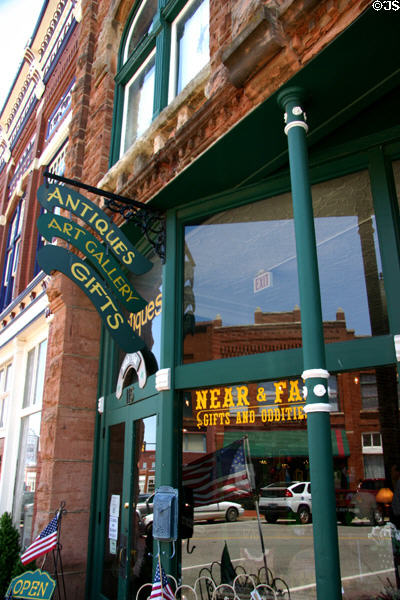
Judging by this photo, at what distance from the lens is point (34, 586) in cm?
450

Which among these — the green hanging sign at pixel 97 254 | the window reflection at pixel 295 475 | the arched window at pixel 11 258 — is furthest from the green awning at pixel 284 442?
the arched window at pixel 11 258

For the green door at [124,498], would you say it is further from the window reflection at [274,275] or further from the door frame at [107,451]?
the window reflection at [274,275]

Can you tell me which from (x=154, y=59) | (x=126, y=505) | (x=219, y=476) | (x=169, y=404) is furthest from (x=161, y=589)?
(x=154, y=59)

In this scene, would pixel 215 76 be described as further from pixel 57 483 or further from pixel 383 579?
pixel 57 483

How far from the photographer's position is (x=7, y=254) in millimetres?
13062

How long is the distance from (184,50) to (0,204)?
9.60 meters

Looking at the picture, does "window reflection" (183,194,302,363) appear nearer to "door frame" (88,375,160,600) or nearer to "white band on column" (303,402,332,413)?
"door frame" (88,375,160,600)

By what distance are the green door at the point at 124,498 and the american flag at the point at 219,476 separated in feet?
1.87

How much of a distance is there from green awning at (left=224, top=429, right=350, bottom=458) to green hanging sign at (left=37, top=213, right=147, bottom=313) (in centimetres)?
158

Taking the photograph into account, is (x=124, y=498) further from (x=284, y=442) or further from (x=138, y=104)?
(x=138, y=104)

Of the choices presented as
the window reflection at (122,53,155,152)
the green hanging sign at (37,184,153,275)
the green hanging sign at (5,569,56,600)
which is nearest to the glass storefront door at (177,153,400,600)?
the green hanging sign at (37,184,153,275)

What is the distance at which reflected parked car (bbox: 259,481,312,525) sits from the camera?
3.60m

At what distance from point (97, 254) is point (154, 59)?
3.23 meters

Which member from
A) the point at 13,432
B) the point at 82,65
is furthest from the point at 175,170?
the point at 13,432
